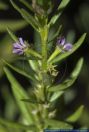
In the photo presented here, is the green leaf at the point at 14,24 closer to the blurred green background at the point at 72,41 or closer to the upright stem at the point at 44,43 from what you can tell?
the blurred green background at the point at 72,41

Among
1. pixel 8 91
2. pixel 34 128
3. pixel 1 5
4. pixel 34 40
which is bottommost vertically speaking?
pixel 34 128

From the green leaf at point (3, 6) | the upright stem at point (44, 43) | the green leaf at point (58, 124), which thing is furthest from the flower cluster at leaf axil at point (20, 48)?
the green leaf at point (3, 6)

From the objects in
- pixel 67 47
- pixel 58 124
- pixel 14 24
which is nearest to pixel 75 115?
pixel 58 124

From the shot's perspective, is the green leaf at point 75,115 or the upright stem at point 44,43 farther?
the green leaf at point 75,115

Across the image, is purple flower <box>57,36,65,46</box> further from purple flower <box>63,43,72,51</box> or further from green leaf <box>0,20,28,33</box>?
green leaf <box>0,20,28,33</box>

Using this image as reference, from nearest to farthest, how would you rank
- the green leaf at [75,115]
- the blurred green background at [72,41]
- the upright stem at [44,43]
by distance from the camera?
the upright stem at [44,43] < the green leaf at [75,115] < the blurred green background at [72,41]

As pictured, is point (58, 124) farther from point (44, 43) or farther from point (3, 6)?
point (3, 6)

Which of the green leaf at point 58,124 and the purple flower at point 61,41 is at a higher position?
the purple flower at point 61,41

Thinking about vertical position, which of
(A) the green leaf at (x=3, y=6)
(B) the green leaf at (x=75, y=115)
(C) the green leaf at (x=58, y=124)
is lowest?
(C) the green leaf at (x=58, y=124)

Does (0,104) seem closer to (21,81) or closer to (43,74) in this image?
(21,81)

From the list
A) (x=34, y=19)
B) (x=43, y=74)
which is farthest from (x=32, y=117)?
(x=34, y=19)
